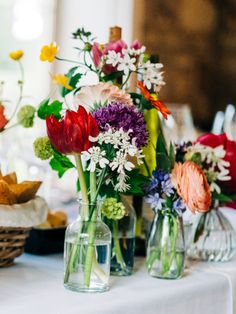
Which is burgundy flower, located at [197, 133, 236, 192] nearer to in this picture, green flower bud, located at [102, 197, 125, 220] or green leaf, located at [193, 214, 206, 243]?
green leaf, located at [193, 214, 206, 243]

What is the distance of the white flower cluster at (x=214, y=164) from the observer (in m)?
1.31

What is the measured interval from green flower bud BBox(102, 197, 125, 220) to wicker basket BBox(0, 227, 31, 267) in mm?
166

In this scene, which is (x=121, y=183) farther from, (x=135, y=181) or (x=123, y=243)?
(x=123, y=243)

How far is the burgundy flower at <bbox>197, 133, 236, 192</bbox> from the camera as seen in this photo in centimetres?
135

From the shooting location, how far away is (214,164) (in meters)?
1.32

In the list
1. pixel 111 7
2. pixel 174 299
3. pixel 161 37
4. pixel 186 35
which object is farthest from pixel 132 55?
pixel 186 35

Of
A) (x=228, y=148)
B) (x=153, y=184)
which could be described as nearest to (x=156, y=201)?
(x=153, y=184)

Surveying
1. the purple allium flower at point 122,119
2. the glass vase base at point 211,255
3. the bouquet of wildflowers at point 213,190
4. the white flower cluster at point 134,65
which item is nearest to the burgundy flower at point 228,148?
the bouquet of wildflowers at point 213,190

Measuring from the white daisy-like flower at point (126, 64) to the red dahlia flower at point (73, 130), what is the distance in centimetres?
16

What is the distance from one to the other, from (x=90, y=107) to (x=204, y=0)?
2727 millimetres

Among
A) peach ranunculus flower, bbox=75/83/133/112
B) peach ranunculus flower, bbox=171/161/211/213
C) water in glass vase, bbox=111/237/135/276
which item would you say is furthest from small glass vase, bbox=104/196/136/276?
peach ranunculus flower, bbox=75/83/133/112

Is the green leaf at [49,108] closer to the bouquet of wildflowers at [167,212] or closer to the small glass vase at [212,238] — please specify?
the bouquet of wildflowers at [167,212]

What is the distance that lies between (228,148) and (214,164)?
0.07 meters

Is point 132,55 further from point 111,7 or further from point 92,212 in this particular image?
point 111,7
